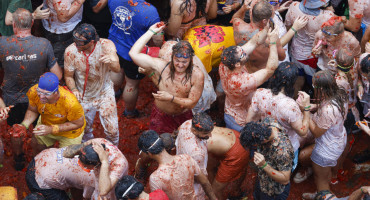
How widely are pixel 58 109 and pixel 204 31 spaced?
90.3 inches

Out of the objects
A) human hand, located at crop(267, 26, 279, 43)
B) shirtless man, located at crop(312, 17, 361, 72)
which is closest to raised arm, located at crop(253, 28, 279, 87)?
human hand, located at crop(267, 26, 279, 43)

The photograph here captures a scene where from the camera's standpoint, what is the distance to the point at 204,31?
6.09 meters

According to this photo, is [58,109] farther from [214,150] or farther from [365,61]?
[365,61]

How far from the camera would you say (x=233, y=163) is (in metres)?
5.04

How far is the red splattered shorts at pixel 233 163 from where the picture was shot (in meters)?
5.00

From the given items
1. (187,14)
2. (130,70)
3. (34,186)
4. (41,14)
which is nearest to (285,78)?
(187,14)

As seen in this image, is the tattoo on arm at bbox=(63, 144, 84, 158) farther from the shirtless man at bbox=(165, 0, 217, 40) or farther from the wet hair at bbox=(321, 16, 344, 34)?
the wet hair at bbox=(321, 16, 344, 34)

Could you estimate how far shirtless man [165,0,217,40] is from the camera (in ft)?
19.5

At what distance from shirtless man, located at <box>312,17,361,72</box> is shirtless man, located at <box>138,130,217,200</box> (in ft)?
7.90

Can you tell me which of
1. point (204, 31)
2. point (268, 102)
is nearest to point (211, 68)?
point (204, 31)

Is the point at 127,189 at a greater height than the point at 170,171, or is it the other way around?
the point at 127,189

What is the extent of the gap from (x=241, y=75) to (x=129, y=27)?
1.86 metres

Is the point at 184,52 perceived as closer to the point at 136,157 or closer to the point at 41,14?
the point at 136,157

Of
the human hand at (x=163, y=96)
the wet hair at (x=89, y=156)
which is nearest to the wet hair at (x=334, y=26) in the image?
the human hand at (x=163, y=96)
